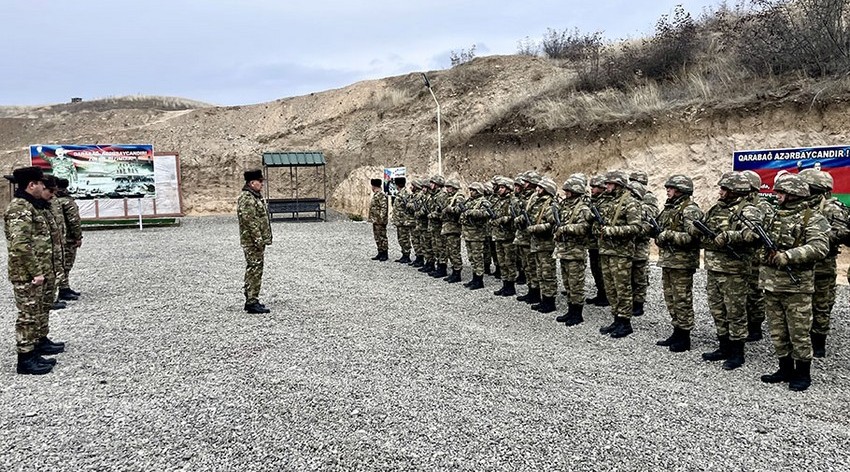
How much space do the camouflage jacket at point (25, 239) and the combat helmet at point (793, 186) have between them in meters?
7.28

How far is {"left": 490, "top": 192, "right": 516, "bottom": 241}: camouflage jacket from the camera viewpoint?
975cm

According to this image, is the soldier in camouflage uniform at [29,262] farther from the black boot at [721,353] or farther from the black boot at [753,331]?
the black boot at [753,331]

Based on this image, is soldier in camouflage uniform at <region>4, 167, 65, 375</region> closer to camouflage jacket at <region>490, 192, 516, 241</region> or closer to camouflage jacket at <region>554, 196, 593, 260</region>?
camouflage jacket at <region>554, 196, 593, 260</region>

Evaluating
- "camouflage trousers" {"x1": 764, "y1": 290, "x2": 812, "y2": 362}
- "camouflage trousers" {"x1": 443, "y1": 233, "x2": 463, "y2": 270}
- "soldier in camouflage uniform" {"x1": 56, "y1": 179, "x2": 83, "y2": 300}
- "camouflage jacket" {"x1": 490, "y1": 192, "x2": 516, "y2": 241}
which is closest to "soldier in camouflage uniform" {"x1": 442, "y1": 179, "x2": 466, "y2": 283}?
"camouflage trousers" {"x1": 443, "y1": 233, "x2": 463, "y2": 270}

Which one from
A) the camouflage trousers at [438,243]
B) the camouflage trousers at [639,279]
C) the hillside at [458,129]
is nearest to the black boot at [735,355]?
the camouflage trousers at [639,279]

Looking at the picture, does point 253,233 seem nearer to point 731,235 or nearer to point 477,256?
point 477,256

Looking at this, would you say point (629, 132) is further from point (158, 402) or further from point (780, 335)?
point (158, 402)

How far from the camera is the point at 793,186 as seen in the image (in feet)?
18.0

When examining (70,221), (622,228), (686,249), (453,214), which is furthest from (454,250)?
Result: (70,221)

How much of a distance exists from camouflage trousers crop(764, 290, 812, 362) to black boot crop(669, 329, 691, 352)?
43.4 inches

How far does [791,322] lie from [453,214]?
668 centimetres

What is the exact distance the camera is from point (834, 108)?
1251 centimetres

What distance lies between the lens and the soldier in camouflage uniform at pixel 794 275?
521cm

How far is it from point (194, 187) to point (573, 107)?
1900 centimetres
